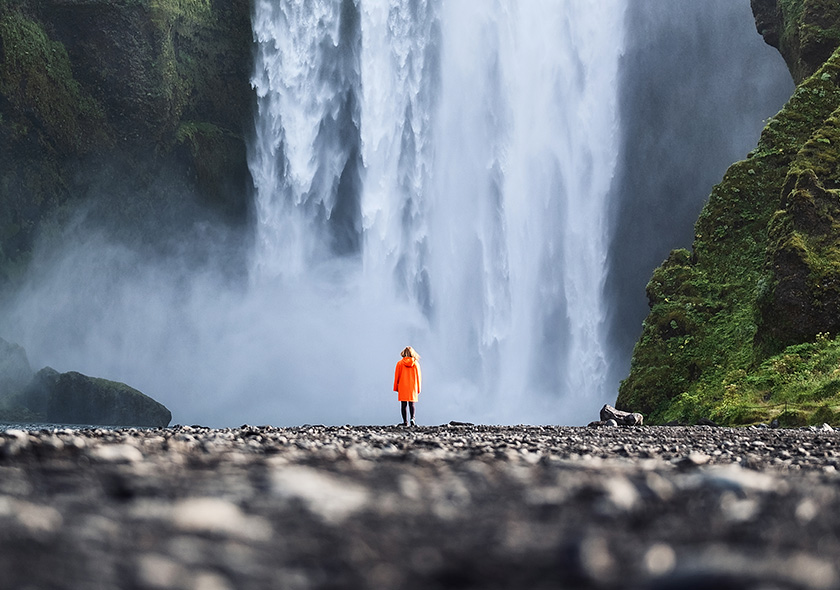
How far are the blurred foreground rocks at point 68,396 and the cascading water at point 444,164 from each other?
12.6 metres

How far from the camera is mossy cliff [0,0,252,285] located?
44.1m

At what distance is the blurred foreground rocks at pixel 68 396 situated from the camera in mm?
41031

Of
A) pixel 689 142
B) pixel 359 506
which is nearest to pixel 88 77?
pixel 689 142

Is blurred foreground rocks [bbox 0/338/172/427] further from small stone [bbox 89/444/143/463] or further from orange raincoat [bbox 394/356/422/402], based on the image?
small stone [bbox 89/444/143/463]

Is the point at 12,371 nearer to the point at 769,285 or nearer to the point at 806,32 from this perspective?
the point at 769,285

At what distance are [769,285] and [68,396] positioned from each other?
118 feet

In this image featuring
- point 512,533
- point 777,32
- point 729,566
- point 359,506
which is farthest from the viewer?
point 777,32

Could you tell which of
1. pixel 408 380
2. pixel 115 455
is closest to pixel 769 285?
pixel 408 380

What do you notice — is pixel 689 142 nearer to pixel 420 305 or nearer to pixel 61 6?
pixel 420 305

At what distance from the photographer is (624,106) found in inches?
1879

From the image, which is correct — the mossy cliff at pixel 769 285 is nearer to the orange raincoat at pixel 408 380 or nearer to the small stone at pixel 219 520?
the orange raincoat at pixel 408 380

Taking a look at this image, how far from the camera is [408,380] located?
600 inches

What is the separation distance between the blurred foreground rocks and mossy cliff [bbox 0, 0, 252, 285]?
30.2ft

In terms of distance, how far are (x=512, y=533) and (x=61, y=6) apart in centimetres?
4978
